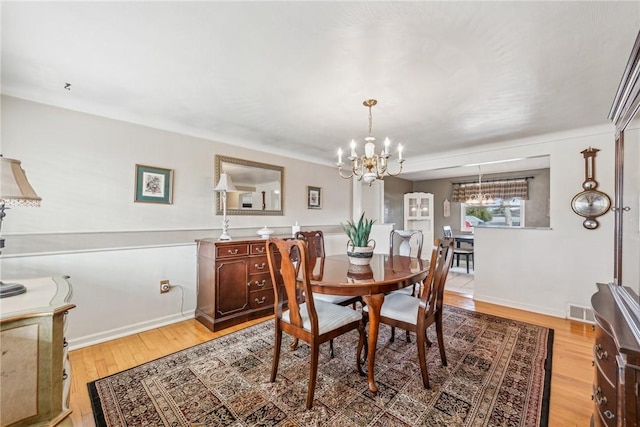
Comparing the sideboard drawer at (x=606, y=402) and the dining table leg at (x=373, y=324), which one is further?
the dining table leg at (x=373, y=324)

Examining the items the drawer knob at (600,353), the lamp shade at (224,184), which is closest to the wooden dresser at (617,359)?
the drawer knob at (600,353)

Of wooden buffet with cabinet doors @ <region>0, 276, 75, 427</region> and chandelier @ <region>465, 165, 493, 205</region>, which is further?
chandelier @ <region>465, 165, 493, 205</region>

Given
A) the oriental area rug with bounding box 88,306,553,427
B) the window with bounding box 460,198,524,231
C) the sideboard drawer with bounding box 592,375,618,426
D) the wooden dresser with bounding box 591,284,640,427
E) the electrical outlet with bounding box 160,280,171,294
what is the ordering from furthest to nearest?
the window with bounding box 460,198,524,231 < the electrical outlet with bounding box 160,280,171,294 < the oriental area rug with bounding box 88,306,553,427 < the sideboard drawer with bounding box 592,375,618,426 < the wooden dresser with bounding box 591,284,640,427

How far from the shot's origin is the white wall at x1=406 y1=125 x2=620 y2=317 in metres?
2.96

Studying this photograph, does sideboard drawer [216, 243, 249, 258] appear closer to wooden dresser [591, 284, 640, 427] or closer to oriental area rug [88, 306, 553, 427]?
oriental area rug [88, 306, 553, 427]

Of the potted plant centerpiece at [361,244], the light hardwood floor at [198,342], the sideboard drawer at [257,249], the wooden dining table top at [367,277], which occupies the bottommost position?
the light hardwood floor at [198,342]

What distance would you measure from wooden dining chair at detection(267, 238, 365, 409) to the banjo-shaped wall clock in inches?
119

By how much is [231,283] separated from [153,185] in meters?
1.33

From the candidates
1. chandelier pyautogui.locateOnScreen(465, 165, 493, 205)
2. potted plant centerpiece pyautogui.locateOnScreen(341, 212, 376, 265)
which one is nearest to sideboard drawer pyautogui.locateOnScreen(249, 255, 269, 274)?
potted plant centerpiece pyautogui.locateOnScreen(341, 212, 376, 265)

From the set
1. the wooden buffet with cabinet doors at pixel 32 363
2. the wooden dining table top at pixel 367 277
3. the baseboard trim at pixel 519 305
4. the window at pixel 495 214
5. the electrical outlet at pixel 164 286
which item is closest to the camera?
the wooden buffet with cabinet doors at pixel 32 363

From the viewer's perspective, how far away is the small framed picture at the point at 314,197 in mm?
4434

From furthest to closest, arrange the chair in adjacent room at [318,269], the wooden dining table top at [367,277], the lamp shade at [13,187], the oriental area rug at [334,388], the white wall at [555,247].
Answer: the white wall at [555,247], the chair in adjacent room at [318,269], the wooden dining table top at [367,277], the oriental area rug at [334,388], the lamp shade at [13,187]

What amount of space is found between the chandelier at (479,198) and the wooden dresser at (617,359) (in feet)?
17.9

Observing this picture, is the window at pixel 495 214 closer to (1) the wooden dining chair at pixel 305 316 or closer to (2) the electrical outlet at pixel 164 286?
(1) the wooden dining chair at pixel 305 316
